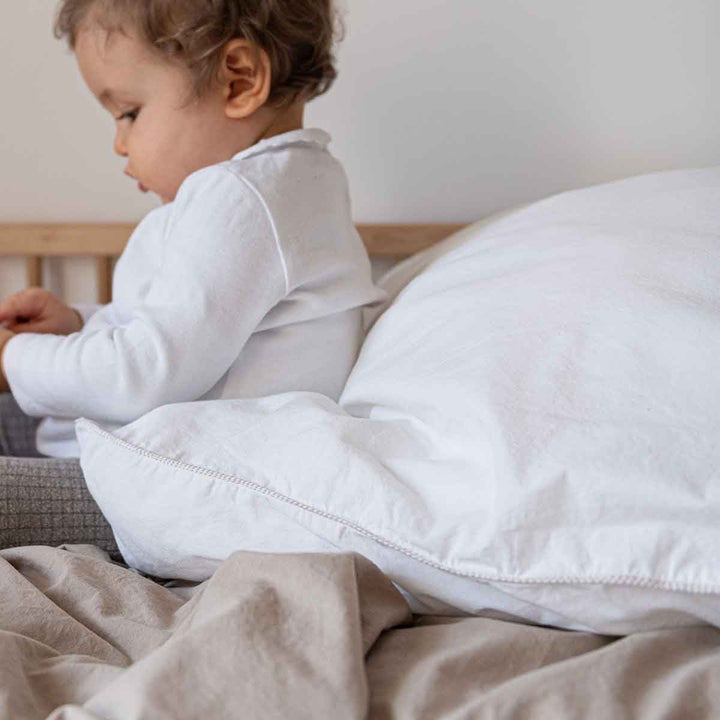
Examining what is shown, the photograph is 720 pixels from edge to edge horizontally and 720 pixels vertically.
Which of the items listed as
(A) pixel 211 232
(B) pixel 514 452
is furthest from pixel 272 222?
Answer: (B) pixel 514 452

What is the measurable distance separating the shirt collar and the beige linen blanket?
437 millimetres

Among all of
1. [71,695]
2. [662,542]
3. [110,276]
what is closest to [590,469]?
[662,542]

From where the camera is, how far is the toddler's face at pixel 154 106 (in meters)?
1.00

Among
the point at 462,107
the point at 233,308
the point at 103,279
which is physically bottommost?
the point at 103,279

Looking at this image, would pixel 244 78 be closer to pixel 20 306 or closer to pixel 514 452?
pixel 20 306

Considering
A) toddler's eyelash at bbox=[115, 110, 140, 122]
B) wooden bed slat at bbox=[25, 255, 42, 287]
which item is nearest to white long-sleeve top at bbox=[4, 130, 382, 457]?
toddler's eyelash at bbox=[115, 110, 140, 122]

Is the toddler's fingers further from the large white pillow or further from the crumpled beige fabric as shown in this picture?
the crumpled beige fabric

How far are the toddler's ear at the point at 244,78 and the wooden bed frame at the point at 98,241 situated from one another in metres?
0.33

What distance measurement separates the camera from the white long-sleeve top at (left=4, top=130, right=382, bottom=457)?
896mm

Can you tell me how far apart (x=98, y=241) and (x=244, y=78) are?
39 cm

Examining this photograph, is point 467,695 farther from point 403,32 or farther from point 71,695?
point 403,32

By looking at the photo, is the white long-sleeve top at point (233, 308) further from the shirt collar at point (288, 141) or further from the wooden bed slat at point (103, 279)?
the wooden bed slat at point (103, 279)

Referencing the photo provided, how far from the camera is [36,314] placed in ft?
3.88

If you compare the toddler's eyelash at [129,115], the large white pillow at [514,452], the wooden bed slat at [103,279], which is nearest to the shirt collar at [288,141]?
the toddler's eyelash at [129,115]
